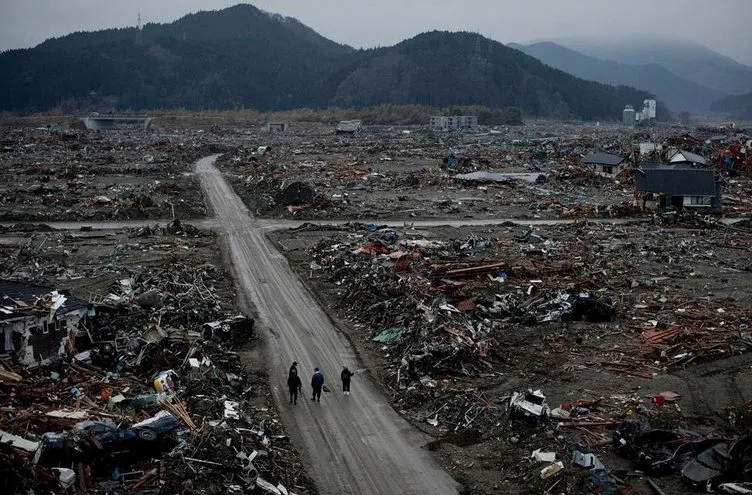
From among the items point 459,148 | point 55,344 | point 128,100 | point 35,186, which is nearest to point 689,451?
point 55,344

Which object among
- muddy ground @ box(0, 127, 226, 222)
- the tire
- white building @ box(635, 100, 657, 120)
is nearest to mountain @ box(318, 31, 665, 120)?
white building @ box(635, 100, 657, 120)

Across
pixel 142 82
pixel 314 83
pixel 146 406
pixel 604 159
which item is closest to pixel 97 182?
pixel 604 159

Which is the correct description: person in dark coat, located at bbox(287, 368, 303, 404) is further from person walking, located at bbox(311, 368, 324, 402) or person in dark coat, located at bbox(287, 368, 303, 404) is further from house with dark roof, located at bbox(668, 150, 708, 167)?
house with dark roof, located at bbox(668, 150, 708, 167)

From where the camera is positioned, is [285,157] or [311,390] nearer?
[311,390]

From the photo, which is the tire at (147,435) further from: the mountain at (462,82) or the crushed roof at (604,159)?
the mountain at (462,82)

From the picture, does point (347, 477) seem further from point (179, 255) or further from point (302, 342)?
point (179, 255)

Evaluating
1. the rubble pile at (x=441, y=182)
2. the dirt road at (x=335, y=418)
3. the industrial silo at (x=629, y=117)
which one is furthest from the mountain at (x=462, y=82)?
the dirt road at (x=335, y=418)

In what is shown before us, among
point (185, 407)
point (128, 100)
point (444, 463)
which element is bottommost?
point (444, 463)
